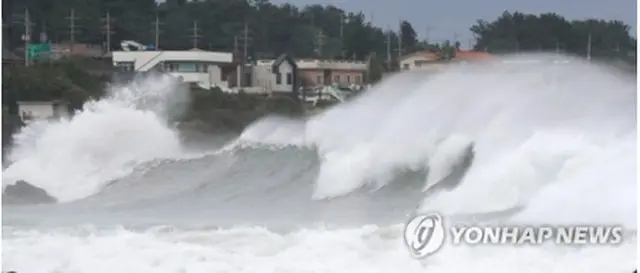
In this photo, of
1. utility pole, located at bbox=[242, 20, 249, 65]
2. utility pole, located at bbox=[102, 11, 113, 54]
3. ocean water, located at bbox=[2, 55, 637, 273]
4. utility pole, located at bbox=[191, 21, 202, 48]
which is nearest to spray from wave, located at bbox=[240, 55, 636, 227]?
ocean water, located at bbox=[2, 55, 637, 273]

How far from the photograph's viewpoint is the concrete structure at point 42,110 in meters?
6.82

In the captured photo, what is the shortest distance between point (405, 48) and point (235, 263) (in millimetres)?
828

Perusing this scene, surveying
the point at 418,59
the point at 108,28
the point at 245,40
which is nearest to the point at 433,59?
the point at 418,59

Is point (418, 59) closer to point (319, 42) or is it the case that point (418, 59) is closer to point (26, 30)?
point (319, 42)

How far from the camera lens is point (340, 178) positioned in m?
6.86

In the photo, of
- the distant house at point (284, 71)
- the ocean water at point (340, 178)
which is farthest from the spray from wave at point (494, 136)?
the distant house at point (284, 71)

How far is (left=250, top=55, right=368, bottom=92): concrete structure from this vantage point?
6852 millimetres

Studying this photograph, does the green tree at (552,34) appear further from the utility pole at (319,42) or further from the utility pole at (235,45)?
the utility pole at (235,45)

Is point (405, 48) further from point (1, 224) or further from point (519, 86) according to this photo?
point (1, 224)

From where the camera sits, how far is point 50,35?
6844 millimetres

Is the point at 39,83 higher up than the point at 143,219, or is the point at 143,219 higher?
the point at 39,83

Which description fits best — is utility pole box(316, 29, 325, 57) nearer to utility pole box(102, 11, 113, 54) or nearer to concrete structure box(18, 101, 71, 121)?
utility pole box(102, 11, 113, 54)

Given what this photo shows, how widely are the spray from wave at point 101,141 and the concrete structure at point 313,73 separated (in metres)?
0.25

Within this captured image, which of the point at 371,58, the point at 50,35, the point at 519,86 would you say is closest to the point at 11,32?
the point at 50,35
